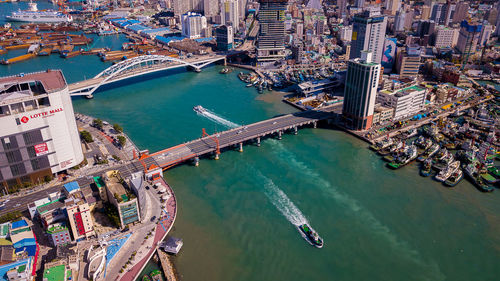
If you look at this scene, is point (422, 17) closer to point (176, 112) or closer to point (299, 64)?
point (299, 64)

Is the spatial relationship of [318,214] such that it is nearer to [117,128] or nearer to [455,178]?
[455,178]

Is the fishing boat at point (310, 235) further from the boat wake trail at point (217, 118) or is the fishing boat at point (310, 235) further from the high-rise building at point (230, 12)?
the high-rise building at point (230, 12)

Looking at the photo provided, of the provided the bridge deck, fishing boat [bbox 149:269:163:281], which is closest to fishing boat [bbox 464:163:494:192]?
the bridge deck

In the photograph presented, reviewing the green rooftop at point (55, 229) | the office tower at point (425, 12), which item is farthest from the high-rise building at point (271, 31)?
the office tower at point (425, 12)

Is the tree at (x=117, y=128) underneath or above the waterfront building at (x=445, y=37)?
underneath

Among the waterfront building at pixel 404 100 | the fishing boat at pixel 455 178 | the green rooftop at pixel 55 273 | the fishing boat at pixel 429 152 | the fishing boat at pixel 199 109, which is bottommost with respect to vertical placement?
the fishing boat at pixel 455 178

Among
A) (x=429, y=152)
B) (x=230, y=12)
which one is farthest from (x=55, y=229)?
(x=230, y=12)

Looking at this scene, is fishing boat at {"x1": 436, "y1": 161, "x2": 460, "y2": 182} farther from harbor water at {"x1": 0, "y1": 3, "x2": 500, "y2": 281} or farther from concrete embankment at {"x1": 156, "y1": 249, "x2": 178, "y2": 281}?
concrete embankment at {"x1": 156, "y1": 249, "x2": 178, "y2": 281}
